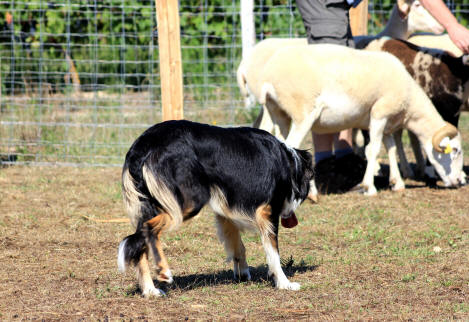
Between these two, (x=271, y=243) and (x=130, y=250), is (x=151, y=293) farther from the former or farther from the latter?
(x=271, y=243)

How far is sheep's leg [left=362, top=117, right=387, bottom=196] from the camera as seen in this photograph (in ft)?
22.8

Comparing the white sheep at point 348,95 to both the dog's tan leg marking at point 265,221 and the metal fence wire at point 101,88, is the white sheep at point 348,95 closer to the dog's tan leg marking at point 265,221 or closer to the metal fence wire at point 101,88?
the metal fence wire at point 101,88

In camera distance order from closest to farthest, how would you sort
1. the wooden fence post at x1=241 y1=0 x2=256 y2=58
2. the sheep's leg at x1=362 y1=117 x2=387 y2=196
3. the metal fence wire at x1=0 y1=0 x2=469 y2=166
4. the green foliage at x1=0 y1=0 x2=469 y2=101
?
the sheep's leg at x1=362 y1=117 x2=387 y2=196 → the metal fence wire at x1=0 y1=0 x2=469 y2=166 → the wooden fence post at x1=241 y1=0 x2=256 y2=58 → the green foliage at x1=0 y1=0 x2=469 y2=101

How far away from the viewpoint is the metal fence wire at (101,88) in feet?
28.7

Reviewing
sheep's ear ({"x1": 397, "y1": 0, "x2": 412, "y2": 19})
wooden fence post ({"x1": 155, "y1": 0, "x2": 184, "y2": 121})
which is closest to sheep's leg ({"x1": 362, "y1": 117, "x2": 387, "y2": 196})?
sheep's ear ({"x1": 397, "y1": 0, "x2": 412, "y2": 19})

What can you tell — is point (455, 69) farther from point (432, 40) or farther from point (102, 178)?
point (102, 178)

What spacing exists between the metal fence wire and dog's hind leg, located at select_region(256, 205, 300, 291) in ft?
15.4

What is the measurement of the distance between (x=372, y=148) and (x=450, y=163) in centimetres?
88

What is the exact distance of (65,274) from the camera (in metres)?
4.51

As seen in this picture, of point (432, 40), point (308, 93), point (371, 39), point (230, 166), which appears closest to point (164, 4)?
point (308, 93)

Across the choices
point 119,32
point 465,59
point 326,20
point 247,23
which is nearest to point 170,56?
point 326,20

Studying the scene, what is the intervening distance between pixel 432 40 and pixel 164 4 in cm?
313

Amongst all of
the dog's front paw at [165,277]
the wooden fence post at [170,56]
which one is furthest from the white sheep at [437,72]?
the dog's front paw at [165,277]

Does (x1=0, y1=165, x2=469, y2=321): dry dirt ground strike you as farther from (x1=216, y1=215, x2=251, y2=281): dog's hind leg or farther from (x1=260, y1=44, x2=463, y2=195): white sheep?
(x1=260, y1=44, x2=463, y2=195): white sheep
